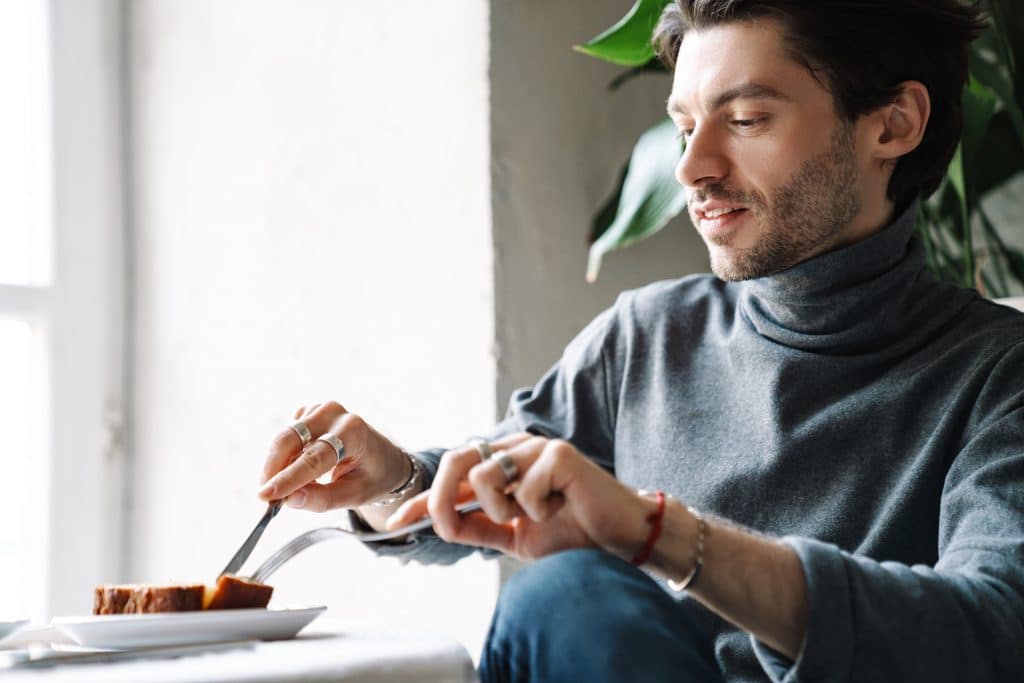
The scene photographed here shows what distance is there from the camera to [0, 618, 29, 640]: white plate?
2.52ft

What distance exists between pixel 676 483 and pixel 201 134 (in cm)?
110

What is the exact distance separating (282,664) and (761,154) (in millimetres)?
698

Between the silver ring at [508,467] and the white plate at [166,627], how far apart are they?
170mm

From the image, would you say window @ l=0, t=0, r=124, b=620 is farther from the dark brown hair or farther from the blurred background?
the dark brown hair

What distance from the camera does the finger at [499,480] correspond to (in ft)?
2.46

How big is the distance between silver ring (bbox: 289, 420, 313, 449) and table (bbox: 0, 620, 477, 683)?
1.06ft

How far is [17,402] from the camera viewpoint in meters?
1.83

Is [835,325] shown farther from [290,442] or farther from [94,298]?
[94,298]

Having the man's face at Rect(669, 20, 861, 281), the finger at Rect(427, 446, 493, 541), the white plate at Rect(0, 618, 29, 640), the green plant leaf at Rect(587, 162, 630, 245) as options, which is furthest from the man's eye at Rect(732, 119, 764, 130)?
the white plate at Rect(0, 618, 29, 640)

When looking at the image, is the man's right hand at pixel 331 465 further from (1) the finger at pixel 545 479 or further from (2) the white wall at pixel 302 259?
(2) the white wall at pixel 302 259

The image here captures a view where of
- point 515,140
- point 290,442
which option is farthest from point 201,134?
point 290,442

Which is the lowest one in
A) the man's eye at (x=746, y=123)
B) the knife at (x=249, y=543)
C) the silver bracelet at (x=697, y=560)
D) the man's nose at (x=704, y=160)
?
the knife at (x=249, y=543)

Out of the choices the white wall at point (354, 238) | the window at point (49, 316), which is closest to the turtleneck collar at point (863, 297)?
the white wall at point (354, 238)

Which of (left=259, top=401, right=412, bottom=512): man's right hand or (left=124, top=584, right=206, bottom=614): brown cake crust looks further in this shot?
(left=259, top=401, right=412, bottom=512): man's right hand
